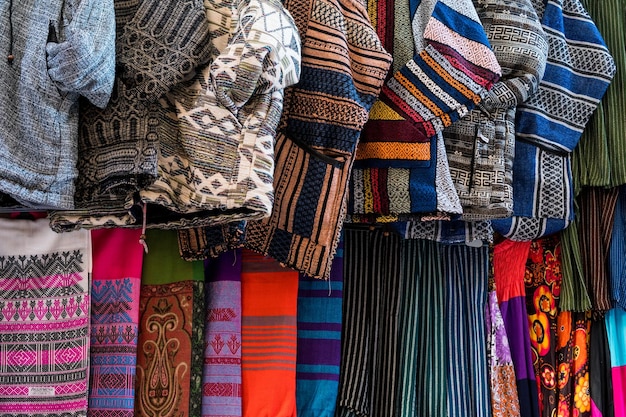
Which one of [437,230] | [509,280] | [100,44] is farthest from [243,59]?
[509,280]

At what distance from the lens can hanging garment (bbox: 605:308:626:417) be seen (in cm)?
211

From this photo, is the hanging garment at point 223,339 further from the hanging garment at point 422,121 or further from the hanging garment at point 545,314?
the hanging garment at point 545,314

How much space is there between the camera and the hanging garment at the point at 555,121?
2.01 metres

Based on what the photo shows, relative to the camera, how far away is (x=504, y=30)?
6.35 feet

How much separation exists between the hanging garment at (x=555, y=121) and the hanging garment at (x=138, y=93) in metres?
0.90

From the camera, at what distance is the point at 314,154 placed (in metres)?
1.62

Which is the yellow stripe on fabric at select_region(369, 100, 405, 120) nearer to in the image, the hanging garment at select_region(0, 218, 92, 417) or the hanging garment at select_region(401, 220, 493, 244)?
the hanging garment at select_region(401, 220, 493, 244)

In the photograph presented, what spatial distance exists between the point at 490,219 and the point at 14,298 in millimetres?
1047

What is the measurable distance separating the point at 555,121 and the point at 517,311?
0.49 m

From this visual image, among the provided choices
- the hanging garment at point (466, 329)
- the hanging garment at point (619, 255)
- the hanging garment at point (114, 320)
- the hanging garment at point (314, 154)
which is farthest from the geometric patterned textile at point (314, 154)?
the hanging garment at point (619, 255)

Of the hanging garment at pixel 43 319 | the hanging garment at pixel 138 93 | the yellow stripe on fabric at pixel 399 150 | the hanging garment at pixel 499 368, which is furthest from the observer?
the hanging garment at pixel 499 368

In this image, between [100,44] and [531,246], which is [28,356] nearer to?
[100,44]

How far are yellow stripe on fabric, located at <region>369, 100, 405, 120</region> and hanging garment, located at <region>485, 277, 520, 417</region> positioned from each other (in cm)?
60

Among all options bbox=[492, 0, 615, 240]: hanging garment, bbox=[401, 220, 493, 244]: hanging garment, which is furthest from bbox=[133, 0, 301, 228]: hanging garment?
bbox=[492, 0, 615, 240]: hanging garment
